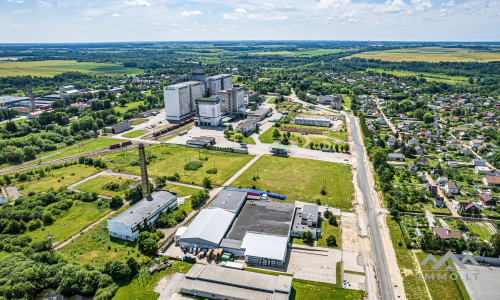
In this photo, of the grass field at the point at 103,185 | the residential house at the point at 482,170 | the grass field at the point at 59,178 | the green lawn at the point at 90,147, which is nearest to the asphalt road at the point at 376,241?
the residential house at the point at 482,170

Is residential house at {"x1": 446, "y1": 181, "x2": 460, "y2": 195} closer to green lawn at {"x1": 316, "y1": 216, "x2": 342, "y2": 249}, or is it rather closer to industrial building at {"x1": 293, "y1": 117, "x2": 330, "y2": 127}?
green lawn at {"x1": 316, "y1": 216, "x2": 342, "y2": 249}

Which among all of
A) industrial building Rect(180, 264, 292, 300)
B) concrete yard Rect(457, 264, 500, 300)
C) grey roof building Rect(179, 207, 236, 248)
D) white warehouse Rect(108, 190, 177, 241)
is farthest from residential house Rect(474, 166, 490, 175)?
white warehouse Rect(108, 190, 177, 241)

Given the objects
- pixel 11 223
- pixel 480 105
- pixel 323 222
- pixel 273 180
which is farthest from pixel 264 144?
pixel 480 105

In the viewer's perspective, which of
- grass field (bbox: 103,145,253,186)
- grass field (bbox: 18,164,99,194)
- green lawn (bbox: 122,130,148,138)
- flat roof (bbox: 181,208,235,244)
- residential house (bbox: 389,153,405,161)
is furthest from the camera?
green lawn (bbox: 122,130,148,138)

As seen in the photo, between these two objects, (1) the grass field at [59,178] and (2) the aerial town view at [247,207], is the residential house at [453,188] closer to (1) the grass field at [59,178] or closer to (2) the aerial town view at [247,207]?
(2) the aerial town view at [247,207]

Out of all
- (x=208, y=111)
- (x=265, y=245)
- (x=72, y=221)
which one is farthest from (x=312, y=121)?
A: (x=72, y=221)

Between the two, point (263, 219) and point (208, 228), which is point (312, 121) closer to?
point (263, 219)
